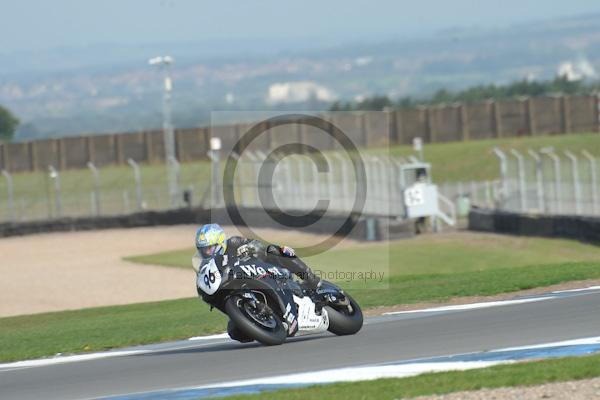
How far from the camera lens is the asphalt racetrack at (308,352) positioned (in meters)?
10.6

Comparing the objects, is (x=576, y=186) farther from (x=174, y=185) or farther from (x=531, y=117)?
(x=531, y=117)

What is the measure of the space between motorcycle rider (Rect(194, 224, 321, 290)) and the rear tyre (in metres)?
0.51

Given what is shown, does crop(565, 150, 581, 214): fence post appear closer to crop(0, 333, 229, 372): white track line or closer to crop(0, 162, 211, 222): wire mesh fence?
crop(0, 333, 229, 372): white track line

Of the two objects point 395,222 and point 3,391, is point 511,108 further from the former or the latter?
point 3,391

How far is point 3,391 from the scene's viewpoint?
11.0 metres

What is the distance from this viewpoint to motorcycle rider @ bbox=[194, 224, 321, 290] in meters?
11.6

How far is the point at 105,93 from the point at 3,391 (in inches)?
7386

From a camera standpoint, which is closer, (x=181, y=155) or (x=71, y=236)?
(x=71, y=236)

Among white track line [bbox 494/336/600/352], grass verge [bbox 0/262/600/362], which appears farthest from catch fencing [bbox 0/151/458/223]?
white track line [bbox 494/336/600/352]

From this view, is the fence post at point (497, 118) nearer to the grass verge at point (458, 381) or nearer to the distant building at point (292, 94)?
the distant building at point (292, 94)

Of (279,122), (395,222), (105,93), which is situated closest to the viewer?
(395,222)

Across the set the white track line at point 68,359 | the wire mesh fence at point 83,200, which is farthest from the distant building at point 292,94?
the white track line at point 68,359

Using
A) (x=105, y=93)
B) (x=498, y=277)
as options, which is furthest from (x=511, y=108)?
(x=105, y=93)

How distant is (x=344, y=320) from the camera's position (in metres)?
12.4
